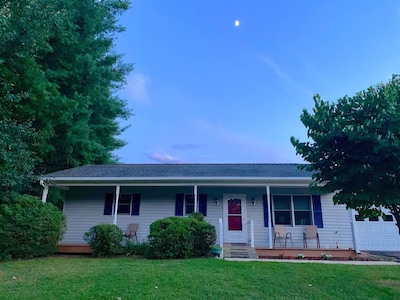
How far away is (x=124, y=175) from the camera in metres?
11.6

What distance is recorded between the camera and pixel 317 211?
37.2 feet

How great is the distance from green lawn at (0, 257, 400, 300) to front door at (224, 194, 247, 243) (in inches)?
152

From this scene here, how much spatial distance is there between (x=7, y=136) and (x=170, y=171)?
6.22 metres

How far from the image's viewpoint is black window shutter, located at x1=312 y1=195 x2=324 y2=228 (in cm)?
1120

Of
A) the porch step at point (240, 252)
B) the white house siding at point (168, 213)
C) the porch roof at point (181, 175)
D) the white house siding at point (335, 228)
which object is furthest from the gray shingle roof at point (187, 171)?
the porch step at point (240, 252)

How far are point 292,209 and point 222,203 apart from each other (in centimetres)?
286

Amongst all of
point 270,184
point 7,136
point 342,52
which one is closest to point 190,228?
point 270,184

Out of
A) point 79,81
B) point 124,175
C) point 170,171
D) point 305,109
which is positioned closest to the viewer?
point 305,109

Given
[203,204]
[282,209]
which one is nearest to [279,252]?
[282,209]

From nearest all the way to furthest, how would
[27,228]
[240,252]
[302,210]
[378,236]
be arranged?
1. [27,228]
2. [240,252]
3. [378,236]
4. [302,210]

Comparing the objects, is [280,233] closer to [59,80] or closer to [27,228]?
[27,228]

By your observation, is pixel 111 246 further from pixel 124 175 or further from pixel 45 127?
pixel 45 127

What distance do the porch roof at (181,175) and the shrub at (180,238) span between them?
2378mm

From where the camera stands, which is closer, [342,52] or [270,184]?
[270,184]
